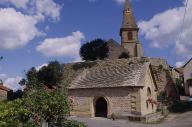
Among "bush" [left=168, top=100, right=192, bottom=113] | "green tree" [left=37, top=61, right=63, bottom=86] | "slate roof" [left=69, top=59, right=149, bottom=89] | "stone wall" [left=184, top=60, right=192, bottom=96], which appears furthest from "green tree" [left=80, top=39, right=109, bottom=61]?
"bush" [left=168, top=100, right=192, bottom=113]

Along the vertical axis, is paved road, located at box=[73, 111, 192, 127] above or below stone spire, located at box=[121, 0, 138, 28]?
below

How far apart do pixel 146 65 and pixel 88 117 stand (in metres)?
8.06

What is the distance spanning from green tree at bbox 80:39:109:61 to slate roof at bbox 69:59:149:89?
9.09m

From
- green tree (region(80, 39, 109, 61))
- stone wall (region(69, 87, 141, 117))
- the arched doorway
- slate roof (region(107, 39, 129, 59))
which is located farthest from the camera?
slate roof (region(107, 39, 129, 59))

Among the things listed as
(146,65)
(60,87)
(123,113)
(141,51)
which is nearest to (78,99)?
(123,113)

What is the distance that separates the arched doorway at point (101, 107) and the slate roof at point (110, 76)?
179cm

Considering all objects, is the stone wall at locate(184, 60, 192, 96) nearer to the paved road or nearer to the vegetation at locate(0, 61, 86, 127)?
the paved road

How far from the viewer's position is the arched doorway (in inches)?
1487

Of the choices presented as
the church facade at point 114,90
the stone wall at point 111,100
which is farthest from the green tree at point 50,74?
the stone wall at point 111,100

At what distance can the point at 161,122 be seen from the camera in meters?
34.0

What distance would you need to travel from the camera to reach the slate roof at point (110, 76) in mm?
36281

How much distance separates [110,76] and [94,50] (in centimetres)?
1394

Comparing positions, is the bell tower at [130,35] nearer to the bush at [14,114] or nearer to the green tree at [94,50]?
the green tree at [94,50]

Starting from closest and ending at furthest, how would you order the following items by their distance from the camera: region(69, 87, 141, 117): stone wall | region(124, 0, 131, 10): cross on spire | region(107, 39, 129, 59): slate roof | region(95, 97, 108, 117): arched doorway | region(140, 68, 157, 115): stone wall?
region(69, 87, 141, 117): stone wall → region(140, 68, 157, 115): stone wall → region(95, 97, 108, 117): arched doorway → region(107, 39, 129, 59): slate roof → region(124, 0, 131, 10): cross on spire
